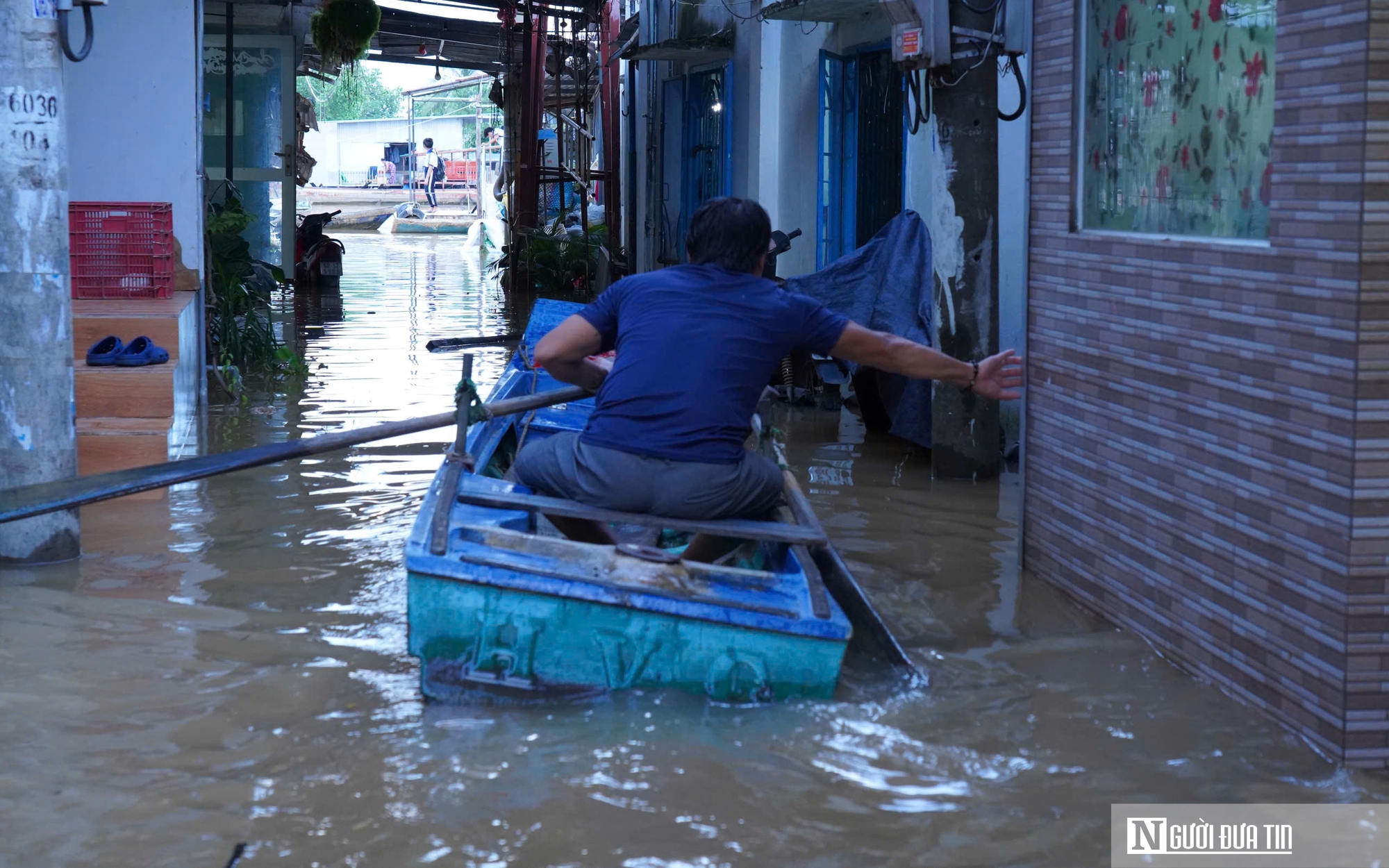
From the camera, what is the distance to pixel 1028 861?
289cm

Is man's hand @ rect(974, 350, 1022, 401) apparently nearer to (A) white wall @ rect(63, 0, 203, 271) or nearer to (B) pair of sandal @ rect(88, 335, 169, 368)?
(B) pair of sandal @ rect(88, 335, 169, 368)

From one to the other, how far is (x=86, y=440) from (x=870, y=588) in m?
3.71

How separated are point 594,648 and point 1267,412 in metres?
1.90

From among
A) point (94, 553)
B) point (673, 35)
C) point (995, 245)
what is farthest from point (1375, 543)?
point (673, 35)

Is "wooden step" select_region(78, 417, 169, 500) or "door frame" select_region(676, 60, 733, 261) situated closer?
"wooden step" select_region(78, 417, 169, 500)

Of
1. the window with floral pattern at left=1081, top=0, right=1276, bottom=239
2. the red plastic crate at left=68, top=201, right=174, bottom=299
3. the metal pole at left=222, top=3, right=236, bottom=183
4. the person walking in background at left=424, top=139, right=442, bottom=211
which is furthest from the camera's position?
the person walking in background at left=424, top=139, right=442, bottom=211

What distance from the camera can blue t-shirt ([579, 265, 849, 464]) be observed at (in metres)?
4.13

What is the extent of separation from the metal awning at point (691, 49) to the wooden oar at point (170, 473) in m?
8.10

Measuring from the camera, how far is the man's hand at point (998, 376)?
15.1 feet

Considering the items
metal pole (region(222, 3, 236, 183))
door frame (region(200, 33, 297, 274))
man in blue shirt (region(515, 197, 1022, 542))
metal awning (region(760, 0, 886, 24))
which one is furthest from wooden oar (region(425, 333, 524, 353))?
door frame (region(200, 33, 297, 274))

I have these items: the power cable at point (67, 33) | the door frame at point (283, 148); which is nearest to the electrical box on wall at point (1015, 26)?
the power cable at point (67, 33)

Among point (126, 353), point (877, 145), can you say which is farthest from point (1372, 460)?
point (877, 145)

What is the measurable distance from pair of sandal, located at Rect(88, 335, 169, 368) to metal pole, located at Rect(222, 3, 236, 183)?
7.86 meters

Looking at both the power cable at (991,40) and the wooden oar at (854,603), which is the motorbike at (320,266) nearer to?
the power cable at (991,40)
